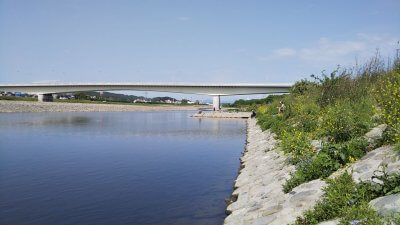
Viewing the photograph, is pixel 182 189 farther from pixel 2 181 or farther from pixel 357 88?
pixel 357 88

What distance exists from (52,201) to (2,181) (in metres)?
4.38

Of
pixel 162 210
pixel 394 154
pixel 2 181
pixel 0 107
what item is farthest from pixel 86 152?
pixel 0 107

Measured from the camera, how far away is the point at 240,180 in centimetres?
1545

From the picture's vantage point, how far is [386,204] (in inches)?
257

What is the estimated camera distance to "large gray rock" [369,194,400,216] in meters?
6.24

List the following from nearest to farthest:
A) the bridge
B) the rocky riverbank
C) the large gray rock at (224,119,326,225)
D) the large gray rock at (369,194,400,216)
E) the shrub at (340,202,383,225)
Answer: the shrub at (340,202,383,225), the large gray rock at (369,194,400,216), the rocky riverbank, the large gray rock at (224,119,326,225), the bridge

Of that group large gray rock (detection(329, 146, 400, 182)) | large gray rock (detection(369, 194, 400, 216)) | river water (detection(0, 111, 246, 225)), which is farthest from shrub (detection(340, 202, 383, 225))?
river water (detection(0, 111, 246, 225))

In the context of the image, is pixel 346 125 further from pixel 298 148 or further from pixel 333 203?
pixel 333 203

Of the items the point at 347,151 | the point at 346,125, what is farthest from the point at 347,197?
the point at 346,125

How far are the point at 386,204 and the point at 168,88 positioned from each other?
321 feet

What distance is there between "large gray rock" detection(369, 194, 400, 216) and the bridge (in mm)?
87797

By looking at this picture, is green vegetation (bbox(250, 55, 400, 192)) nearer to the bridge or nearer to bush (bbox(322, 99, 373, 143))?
bush (bbox(322, 99, 373, 143))

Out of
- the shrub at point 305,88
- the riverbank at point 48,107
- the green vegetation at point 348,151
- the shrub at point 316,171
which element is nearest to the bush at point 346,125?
the green vegetation at point 348,151

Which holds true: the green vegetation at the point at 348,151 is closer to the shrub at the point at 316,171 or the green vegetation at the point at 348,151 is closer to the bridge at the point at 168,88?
the shrub at the point at 316,171
